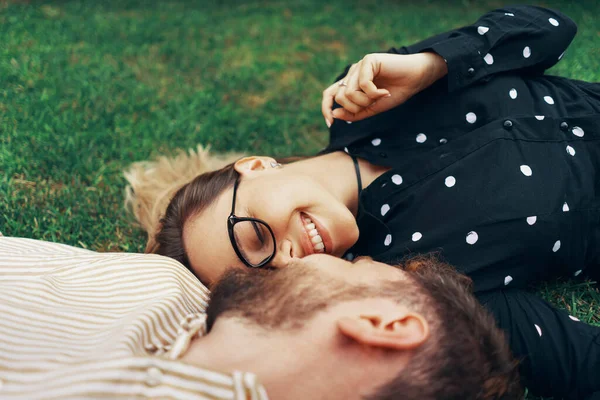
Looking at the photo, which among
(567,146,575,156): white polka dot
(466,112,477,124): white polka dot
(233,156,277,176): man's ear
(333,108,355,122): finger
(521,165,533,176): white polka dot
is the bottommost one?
(233,156,277,176): man's ear

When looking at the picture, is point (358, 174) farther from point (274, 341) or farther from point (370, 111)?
point (274, 341)

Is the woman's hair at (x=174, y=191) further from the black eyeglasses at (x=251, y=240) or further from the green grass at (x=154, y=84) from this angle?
the black eyeglasses at (x=251, y=240)

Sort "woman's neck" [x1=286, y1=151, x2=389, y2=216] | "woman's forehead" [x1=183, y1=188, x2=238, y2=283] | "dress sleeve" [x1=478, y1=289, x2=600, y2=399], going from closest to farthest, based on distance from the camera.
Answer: "dress sleeve" [x1=478, y1=289, x2=600, y2=399], "woman's forehead" [x1=183, y1=188, x2=238, y2=283], "woman's neck" [x1=286, y1=151, x2=389, y2=216]

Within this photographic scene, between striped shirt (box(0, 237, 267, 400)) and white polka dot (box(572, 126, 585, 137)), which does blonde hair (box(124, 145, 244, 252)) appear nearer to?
striped shirt (box(0, 237, 267, 400))

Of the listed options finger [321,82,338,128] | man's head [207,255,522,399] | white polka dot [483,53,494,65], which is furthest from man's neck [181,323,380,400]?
white polka dot [483,53,494,65]

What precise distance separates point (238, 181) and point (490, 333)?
1.37m

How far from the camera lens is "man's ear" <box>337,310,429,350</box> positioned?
147cm

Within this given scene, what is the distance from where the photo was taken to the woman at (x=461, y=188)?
2.19 m

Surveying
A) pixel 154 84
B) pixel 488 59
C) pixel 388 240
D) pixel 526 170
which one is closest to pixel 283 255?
pixel 388 240

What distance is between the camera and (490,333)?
5.45 feet

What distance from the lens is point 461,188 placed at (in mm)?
2316

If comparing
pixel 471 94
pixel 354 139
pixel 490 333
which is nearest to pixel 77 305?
pixel 490 333

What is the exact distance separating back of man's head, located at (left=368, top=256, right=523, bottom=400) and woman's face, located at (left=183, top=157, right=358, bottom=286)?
0.52 m

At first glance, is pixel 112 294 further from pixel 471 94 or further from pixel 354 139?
pixel 471 94
